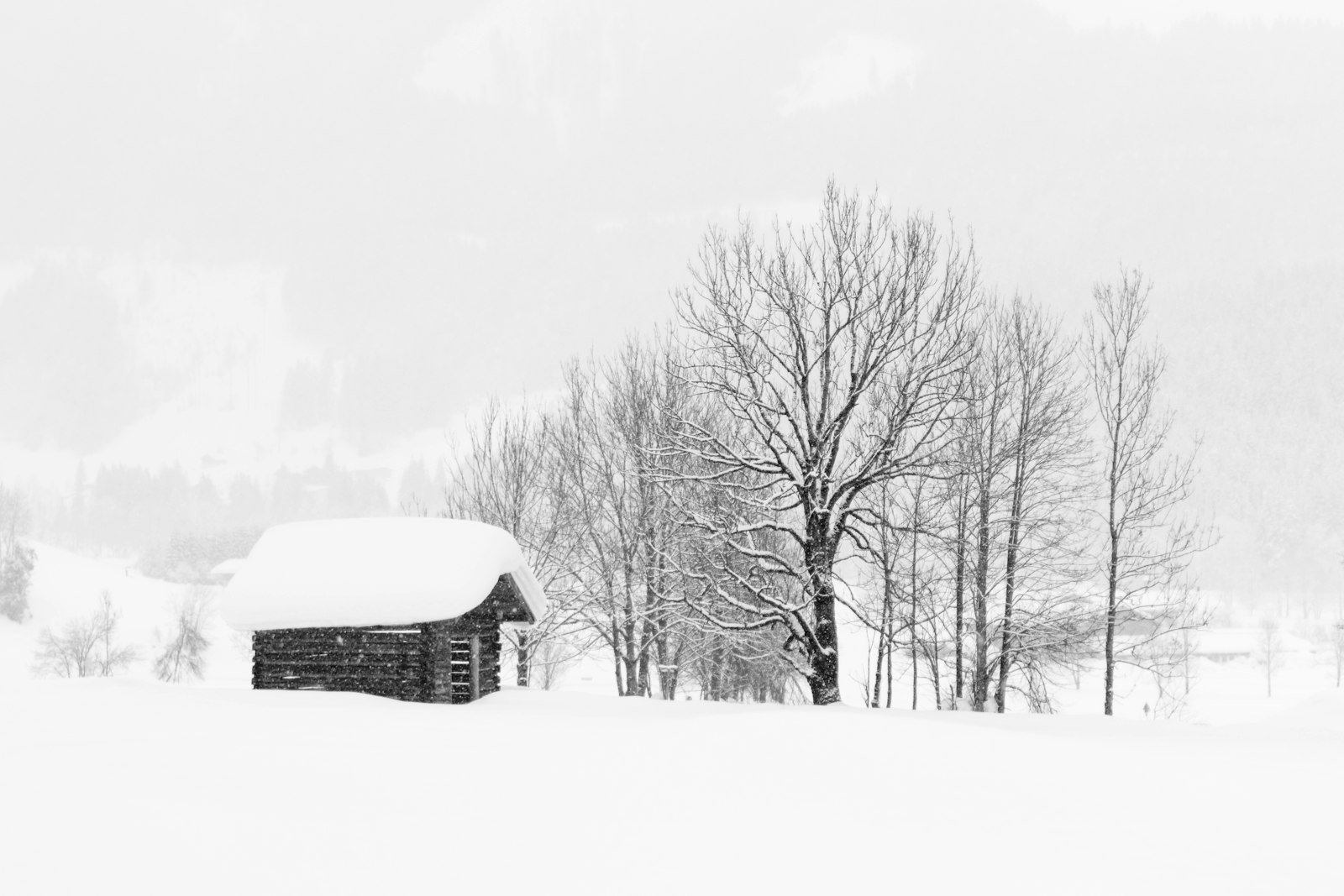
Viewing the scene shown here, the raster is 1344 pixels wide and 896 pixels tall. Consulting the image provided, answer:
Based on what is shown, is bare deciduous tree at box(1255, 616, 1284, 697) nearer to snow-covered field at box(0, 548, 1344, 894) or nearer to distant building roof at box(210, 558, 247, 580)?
distant building roof at box(210, 558, 247, 580)

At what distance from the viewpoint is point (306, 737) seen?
10.7m

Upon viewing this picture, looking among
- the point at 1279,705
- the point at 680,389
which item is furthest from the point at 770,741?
the point at 1279,705

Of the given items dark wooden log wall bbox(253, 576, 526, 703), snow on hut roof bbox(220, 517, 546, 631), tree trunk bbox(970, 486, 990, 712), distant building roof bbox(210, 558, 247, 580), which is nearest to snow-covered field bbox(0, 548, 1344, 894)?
snow on hut roof bbox(220, 517, 546, 631)

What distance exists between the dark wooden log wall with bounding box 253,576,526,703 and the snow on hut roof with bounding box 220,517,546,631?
1.43 feet

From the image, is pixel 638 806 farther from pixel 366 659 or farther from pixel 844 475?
pixel 844 475

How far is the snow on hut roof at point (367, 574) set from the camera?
16812 millimetres

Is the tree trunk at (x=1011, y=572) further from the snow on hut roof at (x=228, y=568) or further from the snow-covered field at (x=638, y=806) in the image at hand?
the snow on hut roof at (x=228, y=568)

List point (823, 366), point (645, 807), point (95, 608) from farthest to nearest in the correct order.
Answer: point (95, 608), point (823, 366), point (645, 807)

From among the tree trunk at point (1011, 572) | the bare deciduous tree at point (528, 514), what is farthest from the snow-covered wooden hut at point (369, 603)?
the tree trunk at point (1011, 572)

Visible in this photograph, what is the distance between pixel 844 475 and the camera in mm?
17891

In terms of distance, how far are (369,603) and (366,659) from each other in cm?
113

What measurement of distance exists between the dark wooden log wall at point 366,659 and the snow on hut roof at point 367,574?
1.43 ft

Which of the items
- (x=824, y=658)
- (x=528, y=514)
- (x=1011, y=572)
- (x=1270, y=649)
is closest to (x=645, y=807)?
(x=824, y=658)

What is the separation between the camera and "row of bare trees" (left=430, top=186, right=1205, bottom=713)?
17.4 m
